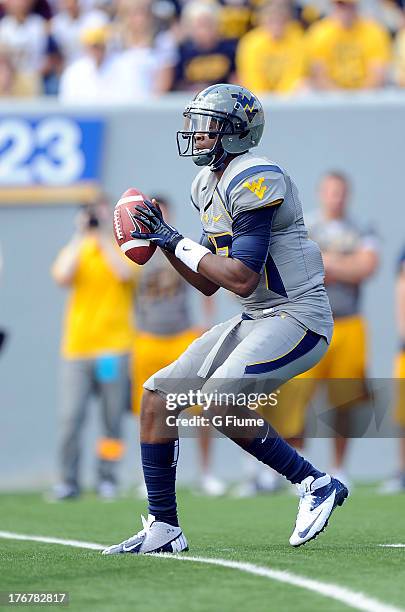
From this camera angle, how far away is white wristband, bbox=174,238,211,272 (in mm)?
5566

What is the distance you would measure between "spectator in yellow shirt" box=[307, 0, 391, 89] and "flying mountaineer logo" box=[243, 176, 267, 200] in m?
6.45

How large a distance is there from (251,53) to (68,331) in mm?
3354

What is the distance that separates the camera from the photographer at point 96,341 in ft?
32.7

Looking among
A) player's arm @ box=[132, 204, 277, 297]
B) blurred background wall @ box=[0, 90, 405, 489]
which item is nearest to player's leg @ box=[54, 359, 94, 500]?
blurred background wall @ box=[0, 90, 405, 489]

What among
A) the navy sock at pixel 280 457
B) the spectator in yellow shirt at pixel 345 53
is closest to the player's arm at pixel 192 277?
the navy sock at pixel 280 457

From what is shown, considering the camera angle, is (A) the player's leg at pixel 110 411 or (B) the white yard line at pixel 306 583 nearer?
(B) the white yard line at pixel 306 583

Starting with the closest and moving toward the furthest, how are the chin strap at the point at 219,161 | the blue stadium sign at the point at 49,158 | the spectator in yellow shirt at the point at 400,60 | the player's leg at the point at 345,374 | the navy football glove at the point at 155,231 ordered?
the navy football glove at the point at 155,231 → the chin strap at the point at 219,161 → the player's leg at the point at 345,374 → the blue stadium sign at the point at 49,158 → the spectator in yellow shirt at the point at 400,60

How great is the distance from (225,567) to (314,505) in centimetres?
80

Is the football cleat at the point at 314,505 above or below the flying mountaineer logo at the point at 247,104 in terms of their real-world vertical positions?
below

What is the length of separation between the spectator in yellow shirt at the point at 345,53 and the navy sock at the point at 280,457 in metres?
6.47

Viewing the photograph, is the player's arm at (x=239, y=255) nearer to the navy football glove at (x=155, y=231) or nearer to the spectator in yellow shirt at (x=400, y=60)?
the navy football glove at (x=155, y=231)

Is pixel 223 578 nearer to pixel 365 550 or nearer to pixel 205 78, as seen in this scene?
pixel 365 550

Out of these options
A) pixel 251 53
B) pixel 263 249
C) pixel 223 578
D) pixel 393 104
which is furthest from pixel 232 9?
pixel 223 578

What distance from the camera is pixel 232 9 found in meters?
13.0
